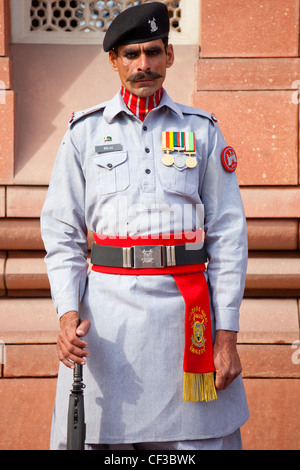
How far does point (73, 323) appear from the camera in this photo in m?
2.09

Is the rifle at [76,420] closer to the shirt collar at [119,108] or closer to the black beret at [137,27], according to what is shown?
the shirt collar at [119,108]

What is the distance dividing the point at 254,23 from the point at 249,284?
4.54 feet

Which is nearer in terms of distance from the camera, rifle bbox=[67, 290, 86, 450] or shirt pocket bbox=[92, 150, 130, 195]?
rifle bbox=[67, 290, 86, 450]

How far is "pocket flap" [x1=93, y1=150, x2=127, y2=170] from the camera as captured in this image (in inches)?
86.1

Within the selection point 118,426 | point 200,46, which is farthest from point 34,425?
point 200,46

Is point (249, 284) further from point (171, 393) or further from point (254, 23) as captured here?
point (171, 393)

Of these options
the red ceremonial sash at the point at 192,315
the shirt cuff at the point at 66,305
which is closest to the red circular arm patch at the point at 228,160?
the red ceremonial sash at the point at 192,315

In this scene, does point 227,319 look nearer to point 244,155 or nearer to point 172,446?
point 172,446

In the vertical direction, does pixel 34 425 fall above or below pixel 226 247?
below

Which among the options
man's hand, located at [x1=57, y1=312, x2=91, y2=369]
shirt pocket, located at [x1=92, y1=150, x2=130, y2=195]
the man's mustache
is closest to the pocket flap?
shirt pocket, located at [x1=92, y1=150, x2=130, y2=195]

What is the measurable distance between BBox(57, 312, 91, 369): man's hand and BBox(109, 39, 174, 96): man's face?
0.75 m

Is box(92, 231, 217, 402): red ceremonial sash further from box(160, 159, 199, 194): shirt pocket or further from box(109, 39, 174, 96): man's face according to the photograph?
box(109, 39, 174, 96): man's face

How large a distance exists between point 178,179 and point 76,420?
0.79 m

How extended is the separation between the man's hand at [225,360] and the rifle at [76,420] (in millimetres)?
422
